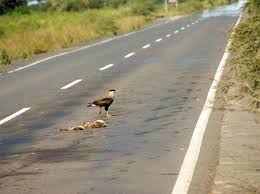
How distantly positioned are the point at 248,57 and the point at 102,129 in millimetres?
3472

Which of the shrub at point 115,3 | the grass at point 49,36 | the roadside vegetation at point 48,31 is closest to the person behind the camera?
the grass at point 49,36

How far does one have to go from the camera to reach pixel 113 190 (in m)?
7.61

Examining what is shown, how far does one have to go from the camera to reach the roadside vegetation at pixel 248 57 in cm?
864

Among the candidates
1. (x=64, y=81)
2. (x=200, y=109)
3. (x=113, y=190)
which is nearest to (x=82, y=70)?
(x=64, y=81)

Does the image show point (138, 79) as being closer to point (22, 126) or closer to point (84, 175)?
point (22, 126)

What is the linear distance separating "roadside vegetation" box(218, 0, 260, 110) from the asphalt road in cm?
114

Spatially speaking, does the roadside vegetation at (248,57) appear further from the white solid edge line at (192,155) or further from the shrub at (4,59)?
the shrub at (4,59)

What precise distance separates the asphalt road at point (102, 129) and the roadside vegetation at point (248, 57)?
114 cm

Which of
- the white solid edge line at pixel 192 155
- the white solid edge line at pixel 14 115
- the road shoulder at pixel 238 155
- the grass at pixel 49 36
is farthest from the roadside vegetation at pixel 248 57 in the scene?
the grass at pixel 49 36

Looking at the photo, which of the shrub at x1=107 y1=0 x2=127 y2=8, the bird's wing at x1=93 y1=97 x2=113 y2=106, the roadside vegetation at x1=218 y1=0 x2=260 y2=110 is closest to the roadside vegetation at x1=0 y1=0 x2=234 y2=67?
the bird's wing at x1=93 y1=97 x2=113 y2=106

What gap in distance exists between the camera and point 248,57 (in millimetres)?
9008

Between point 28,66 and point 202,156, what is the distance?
17.7 meters

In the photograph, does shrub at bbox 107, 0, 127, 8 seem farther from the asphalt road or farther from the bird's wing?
the bird's wing

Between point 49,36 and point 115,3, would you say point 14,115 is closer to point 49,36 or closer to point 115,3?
point 49,36
